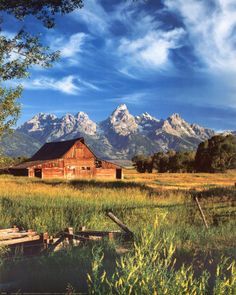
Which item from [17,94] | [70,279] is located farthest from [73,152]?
[70,279]

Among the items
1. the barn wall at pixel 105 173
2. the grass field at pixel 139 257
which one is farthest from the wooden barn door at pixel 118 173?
the grass field at pixel 139 257

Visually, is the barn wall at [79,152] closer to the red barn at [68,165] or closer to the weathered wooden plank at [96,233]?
the red barn at [68,165]

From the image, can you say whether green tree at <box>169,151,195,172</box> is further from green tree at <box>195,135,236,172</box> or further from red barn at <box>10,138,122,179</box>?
red barn at <box>10,138,122,179</box>

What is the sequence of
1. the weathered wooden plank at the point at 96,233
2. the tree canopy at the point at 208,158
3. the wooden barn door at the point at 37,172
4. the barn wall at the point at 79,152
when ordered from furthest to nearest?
1. the tree canopy at the point at 208,158
2. the barn wall at the point at 79,152
3. the wooden barn door at the point at 37,172
4. the weathered wooden plank at the point at 96,233

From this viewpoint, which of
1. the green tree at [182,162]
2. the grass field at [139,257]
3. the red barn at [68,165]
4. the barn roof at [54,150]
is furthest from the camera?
the green tree at [182,162]

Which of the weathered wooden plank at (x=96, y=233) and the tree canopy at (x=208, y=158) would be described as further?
the tree canopy at (x=208, y=158)

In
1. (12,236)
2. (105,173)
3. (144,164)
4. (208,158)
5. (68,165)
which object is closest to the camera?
(12,236)

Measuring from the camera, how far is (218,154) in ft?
357

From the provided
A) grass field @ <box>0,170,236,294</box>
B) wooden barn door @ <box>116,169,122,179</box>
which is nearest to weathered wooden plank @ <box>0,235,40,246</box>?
grass field @ <box>0,170,236,294</box>

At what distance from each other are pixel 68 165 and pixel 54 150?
6704 mm

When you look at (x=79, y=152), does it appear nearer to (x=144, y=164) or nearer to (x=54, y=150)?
(x=54, y=150)

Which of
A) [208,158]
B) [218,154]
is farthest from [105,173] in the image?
[218,154]

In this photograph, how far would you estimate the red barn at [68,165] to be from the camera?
3108 inches

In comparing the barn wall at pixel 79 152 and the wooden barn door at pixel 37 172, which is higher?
the barn wall at pixel 79 152
